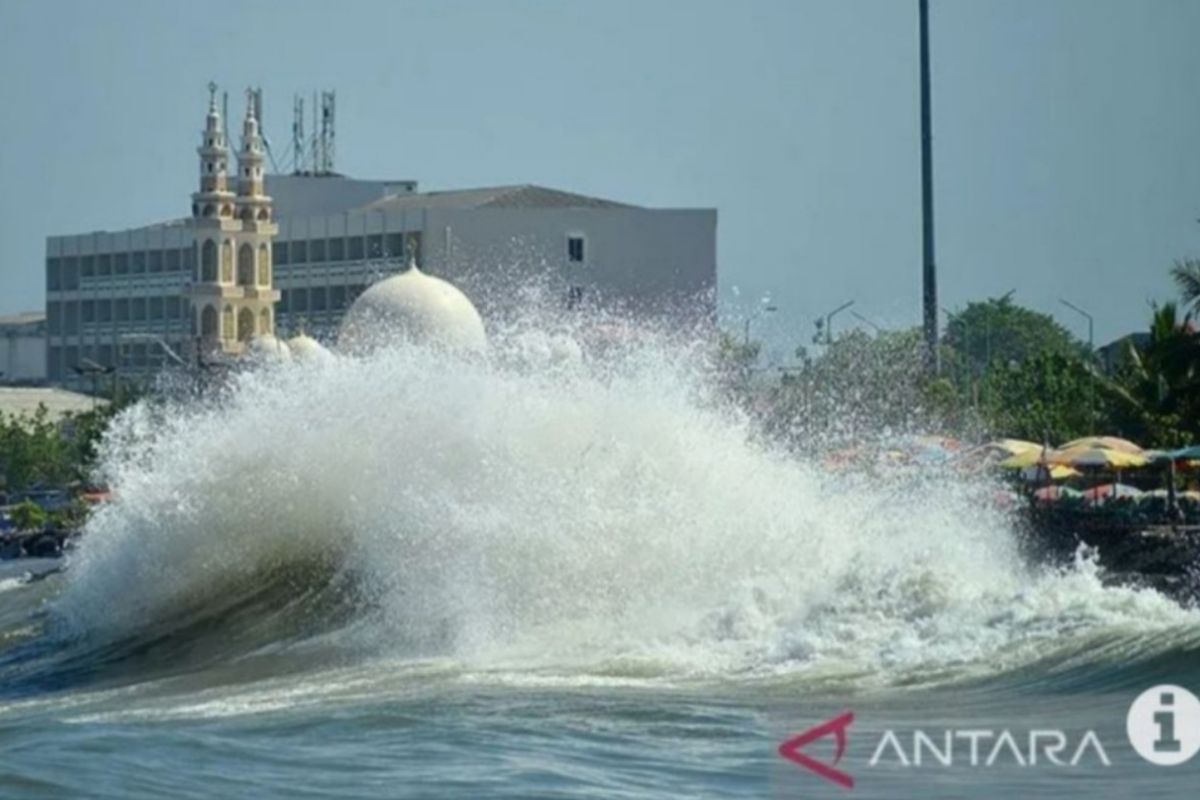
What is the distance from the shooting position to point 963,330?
Answer: 139125 millimetres

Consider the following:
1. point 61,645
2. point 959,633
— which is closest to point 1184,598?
point 959,633

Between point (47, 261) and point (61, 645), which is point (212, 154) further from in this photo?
point (61, 645)

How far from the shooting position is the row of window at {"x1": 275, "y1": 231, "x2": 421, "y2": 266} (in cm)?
12356

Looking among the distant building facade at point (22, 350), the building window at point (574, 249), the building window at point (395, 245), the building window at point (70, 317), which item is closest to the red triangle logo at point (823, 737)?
the building window at point (395, 245)

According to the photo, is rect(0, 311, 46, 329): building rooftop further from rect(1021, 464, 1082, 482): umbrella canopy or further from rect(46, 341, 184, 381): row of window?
rect(1021, 464, 1082, 482): umbrella canopy

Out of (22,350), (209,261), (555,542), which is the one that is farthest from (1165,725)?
(22,350)

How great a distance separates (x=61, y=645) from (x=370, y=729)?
42.1ft

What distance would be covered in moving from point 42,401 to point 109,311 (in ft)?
52.9

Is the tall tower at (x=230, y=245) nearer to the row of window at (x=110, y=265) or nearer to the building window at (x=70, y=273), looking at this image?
the row of window at (x=110, y=265)

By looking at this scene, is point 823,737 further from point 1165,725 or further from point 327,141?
point 327,141

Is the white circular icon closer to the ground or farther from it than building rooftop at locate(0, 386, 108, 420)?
closer to the ground

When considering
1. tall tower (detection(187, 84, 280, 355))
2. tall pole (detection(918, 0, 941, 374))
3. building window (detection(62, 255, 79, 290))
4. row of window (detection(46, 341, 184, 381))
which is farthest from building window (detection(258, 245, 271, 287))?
tall pole (detection(918, 0, 941, 374))

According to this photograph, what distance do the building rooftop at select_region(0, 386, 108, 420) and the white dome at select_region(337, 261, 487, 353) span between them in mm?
30891

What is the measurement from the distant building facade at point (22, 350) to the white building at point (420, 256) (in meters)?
11.9
